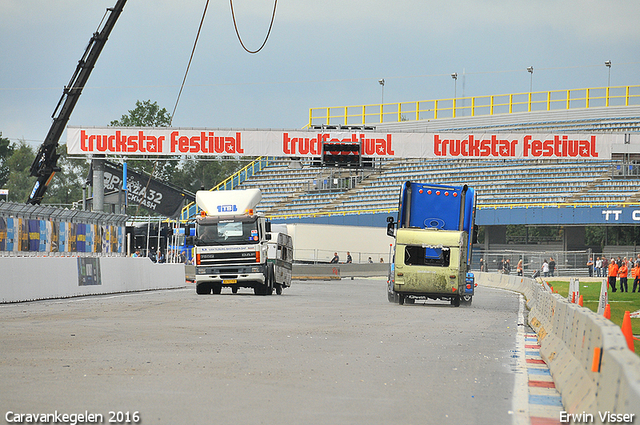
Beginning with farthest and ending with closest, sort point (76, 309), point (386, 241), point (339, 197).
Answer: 1. point (339, 197)
2. point (386, 241)
3. point (76, 309)

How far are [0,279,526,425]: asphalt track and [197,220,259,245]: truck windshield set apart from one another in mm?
11738

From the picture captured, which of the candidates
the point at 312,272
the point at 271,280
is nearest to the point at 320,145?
the point at 271,280

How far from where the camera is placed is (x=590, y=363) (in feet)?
22.9

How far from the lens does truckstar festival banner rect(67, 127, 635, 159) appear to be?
4181cm

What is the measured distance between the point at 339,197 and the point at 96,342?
54.9 m

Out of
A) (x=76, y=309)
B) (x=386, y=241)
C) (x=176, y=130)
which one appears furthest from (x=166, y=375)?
(x=386, y=241)

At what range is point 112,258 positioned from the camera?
2817 cm

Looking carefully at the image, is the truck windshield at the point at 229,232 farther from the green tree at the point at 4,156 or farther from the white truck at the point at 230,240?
the green tree at the point at 4,156

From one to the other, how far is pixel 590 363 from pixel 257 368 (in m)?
4.04

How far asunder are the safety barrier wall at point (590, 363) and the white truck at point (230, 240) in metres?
18.3

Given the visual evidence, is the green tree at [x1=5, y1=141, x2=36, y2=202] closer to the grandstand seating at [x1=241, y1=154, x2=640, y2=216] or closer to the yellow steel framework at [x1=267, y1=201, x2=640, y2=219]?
the grandstand seating at [x1=241, y1=154, x2=640, y2=216]

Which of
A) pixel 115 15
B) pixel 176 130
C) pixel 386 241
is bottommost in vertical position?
pixel 386 241

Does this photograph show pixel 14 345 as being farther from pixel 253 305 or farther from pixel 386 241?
pixel 386 241

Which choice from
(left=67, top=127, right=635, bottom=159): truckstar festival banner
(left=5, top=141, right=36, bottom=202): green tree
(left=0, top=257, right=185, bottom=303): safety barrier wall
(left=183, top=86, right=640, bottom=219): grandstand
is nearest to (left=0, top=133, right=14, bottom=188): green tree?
(left=5, top=141, right=36, bottom=202): green tree
